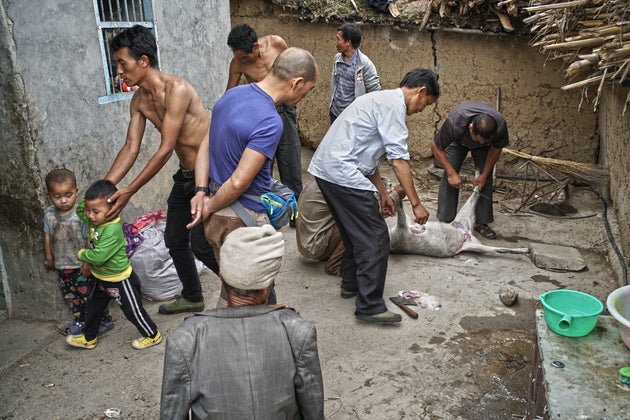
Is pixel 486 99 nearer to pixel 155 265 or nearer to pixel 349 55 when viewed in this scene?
pixel 349 55

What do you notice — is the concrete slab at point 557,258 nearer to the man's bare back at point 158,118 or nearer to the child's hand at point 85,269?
the man's bare back at point 158,118

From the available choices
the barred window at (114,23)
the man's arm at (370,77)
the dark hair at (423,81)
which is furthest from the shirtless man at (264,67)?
the dark hair at (423,81)

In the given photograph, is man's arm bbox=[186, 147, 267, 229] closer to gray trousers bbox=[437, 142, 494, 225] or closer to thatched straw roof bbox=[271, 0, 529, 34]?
gray trousers bbox=[437, 142, 494, 225]

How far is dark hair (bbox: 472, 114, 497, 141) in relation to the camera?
17.5 ft

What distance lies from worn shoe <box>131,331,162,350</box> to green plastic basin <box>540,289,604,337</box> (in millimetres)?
2511

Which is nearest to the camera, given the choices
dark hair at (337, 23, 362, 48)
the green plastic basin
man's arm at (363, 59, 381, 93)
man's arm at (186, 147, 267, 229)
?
the green plastic basin

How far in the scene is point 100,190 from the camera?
3.46m

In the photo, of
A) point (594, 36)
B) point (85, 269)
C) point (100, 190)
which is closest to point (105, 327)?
point (85, 269)

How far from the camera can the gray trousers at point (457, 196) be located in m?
5.99

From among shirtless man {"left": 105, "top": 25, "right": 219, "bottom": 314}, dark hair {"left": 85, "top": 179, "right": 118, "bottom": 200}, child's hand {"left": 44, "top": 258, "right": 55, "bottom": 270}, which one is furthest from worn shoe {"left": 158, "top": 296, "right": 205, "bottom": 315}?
dark hair {"left": 85, "top": 179, "right": 118, "bottom": 200}

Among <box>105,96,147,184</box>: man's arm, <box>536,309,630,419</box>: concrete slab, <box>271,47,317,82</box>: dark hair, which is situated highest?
<box>271,47,317,82</box>: dark hair

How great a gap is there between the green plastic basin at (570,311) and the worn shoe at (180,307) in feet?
8.34

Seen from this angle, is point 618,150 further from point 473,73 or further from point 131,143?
point 131,143

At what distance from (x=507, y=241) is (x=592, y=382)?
364 centimetres
